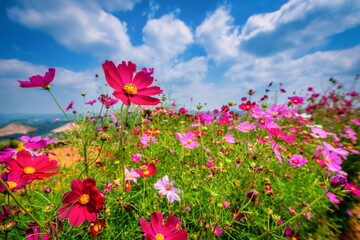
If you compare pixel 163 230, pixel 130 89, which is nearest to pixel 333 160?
pixel 163 230

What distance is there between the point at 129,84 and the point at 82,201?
0.46 meters

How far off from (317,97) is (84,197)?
559 centimetres

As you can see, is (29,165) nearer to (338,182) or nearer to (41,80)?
(41,80)

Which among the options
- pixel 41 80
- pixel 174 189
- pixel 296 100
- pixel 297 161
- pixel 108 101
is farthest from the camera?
pixel 296 100

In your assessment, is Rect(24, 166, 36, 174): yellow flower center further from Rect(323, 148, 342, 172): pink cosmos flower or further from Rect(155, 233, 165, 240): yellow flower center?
Rect(323, 148, 342, 172): pink cosmos flower

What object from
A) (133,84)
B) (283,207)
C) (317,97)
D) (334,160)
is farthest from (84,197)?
(317,97)

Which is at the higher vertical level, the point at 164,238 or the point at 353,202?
the point at 164,238

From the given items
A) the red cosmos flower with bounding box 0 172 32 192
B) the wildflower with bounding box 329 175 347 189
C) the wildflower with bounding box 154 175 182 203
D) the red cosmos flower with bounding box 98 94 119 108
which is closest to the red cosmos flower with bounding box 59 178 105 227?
the red cosmos flower with bounding box 0 172 32 192

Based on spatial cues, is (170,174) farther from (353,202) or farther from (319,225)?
Result: (353,202)

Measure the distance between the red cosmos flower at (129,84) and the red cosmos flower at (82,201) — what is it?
334 millimetres

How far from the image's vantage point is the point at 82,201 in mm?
515

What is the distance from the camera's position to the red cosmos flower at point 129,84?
1.68ft

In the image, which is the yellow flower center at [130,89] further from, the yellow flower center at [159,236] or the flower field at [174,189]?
the yellow flower center at [159,236]

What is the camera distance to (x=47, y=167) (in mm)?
592
